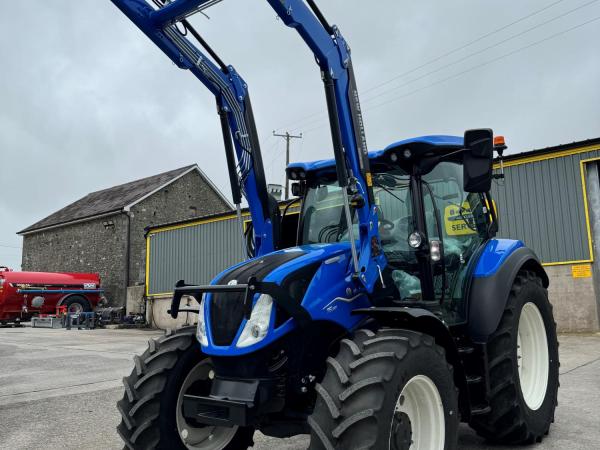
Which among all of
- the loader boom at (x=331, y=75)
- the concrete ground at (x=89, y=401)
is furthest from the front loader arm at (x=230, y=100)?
the concrete ground at (x=89, y=401)

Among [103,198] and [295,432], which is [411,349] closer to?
[295,432]

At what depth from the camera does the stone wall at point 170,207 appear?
86.8ft

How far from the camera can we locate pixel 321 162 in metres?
4.26

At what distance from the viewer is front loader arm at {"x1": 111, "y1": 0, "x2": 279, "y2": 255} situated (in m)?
3.40

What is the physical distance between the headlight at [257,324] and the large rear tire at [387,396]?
1.37ft

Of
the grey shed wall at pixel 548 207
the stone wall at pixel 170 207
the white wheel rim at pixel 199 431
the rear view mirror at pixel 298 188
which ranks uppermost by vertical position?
the stone wall at pixel 170 207

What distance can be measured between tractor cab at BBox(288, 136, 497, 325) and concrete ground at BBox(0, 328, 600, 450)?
1.27 m

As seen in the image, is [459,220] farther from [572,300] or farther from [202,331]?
[572,300]

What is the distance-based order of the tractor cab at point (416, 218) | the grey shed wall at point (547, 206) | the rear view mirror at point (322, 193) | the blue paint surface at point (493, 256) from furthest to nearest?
the grey shed wall at point (547, 206) < the rear view mirror at point (322, 193) < the blue paint surface at point (493, 256) < the tractor cab at point (416, 218)

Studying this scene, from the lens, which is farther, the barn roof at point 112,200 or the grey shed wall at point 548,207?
the barn roof at point 112,200

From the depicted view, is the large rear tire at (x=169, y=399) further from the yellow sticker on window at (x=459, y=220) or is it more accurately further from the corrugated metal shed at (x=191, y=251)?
the corrugated metal shed at (x=191, y=251)

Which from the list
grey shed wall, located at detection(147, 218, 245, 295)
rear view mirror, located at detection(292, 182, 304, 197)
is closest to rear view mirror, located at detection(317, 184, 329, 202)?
rear view mirror, located at detection(292, 182, 304, 197)

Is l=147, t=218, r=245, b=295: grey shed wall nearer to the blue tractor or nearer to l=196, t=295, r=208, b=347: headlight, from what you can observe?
the blue tractor

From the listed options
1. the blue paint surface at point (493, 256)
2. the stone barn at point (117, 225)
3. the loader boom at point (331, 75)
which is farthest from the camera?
the stone barn at point (117, 225)
